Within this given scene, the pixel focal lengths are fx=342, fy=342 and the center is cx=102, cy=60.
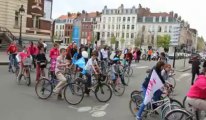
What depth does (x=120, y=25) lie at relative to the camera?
118125 millimetres

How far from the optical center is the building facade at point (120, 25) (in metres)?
115

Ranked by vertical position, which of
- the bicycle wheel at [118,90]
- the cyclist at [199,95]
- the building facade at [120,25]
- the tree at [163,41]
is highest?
the building facade at [120,25]

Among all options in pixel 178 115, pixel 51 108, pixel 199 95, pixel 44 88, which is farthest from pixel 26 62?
pixel 199 95

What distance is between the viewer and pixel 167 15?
367 feet

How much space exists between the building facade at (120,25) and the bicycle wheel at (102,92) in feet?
331

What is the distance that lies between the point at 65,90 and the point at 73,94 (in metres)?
0.30

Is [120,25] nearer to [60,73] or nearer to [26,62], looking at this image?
[26,62]

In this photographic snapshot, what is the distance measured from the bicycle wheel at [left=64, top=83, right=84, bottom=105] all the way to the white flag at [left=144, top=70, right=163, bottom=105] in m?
3.44

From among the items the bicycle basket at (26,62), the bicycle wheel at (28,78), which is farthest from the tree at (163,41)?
the bicycle basket at (26,62)

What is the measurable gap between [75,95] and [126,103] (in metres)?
1.99

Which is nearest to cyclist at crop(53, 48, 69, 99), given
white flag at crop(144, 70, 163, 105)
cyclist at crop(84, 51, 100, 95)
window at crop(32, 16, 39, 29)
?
cyclist at crop(84, 51, 100, 95)

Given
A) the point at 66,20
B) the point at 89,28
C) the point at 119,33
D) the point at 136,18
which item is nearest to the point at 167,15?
the point at 136,18

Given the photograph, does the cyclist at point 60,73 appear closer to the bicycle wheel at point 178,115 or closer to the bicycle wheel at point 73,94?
the bicycle wheel at point 73,94

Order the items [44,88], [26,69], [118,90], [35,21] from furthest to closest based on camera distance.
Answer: [35,21] → [26,69] → [118,90] → [44,88]
